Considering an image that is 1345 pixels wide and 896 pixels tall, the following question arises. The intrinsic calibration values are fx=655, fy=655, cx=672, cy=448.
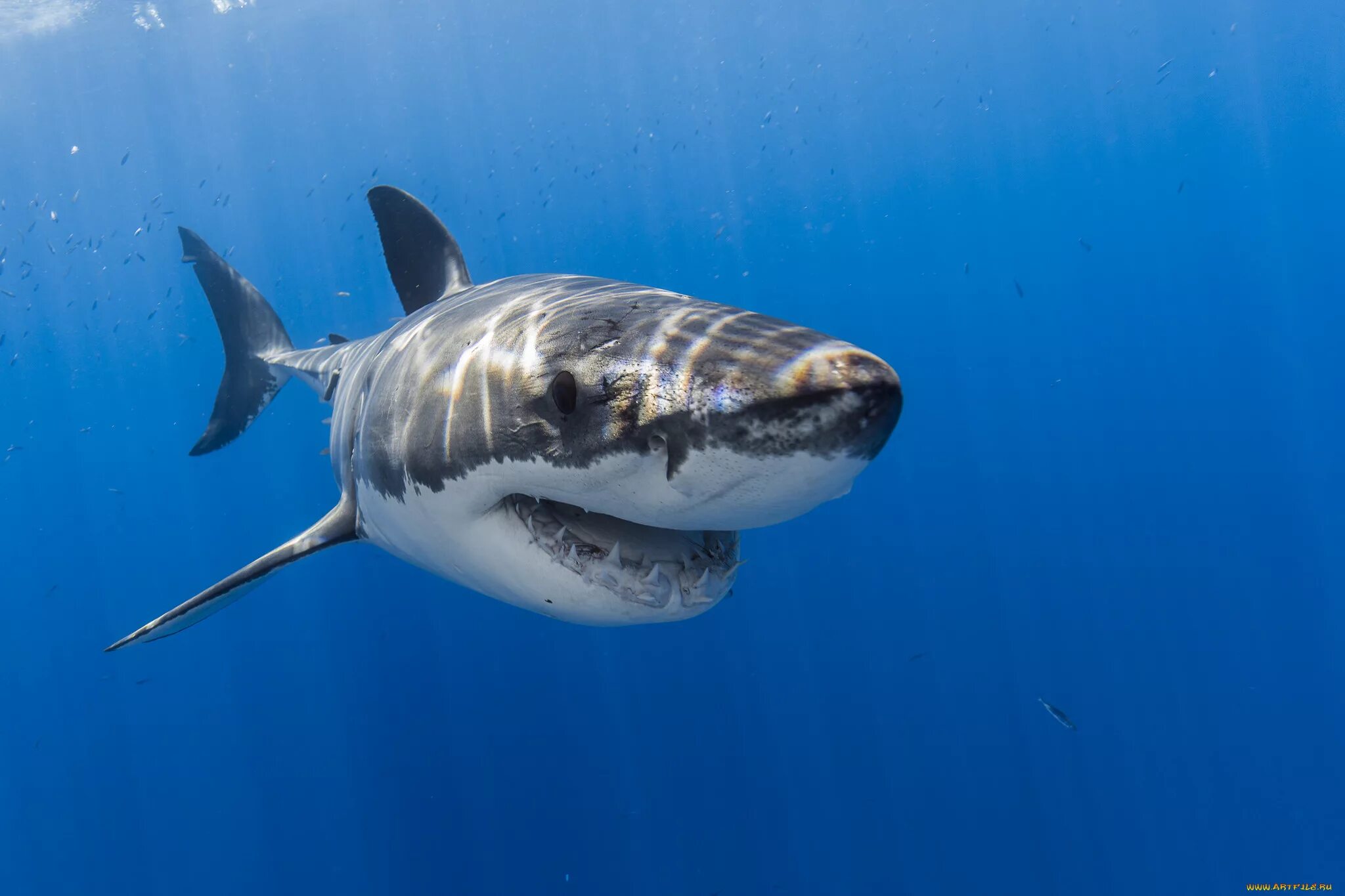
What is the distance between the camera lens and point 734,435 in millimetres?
1041

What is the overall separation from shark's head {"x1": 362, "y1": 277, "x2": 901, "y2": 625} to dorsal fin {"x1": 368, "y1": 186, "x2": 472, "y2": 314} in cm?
228

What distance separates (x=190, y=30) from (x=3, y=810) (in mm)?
24144

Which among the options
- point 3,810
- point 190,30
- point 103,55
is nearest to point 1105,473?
point 3,810

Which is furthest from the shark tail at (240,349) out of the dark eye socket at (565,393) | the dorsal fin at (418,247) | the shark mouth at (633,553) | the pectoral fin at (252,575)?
the dark eye socket at (565,393)

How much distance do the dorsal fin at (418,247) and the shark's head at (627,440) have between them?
2277 millimetres

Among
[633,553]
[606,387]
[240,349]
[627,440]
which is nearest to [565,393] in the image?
[606,387]

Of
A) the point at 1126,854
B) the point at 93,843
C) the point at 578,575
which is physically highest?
the point at 578,575

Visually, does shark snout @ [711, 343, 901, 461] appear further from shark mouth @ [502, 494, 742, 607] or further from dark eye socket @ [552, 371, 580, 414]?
shark mouth @ [502, 494, 742, 607]

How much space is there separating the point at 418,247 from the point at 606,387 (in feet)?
12.0

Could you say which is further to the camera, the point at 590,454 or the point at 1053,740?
the point at 1053,740

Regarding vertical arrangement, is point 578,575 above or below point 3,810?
above

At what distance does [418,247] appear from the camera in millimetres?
4348

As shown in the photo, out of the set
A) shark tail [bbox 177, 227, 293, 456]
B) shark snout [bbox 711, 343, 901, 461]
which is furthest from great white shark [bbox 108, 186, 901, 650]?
shark tail [bbox 177, 227, 293, 456]

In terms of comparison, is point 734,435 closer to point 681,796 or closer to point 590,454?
point 590,454
